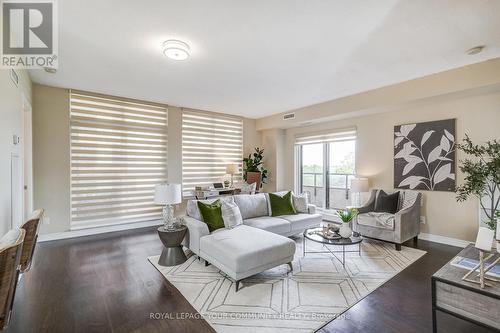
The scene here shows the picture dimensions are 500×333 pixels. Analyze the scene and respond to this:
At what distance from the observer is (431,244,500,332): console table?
1.74 meters

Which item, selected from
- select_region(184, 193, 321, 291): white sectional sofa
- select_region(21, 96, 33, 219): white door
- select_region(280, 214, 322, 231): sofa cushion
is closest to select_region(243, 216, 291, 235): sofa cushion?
select_region(184, 193, 321, 291): white sectional sofa

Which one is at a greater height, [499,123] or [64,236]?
[499,123]

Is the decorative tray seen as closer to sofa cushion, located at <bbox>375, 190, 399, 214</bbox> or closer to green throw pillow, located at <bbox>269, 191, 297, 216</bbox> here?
green throw pillow, located at <bbox>269, 191, 297, 216</bbox>

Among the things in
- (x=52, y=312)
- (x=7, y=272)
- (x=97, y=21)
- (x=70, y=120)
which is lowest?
(x=52, y=312)

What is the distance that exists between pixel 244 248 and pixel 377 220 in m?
2.63

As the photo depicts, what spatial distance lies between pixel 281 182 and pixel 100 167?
4684 millimetres

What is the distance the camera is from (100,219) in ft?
16.0

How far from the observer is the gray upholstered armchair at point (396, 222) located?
12.6 ft

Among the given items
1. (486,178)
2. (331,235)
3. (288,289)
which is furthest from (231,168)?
(486,178)

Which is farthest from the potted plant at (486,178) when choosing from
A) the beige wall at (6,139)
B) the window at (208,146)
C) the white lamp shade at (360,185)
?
the beige wall at (6,139)

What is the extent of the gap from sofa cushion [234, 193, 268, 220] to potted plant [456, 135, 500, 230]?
123 inches

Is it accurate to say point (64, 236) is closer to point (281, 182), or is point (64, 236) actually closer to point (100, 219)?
point (100, 219)

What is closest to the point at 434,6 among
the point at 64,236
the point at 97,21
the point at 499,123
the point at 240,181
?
the point at 499,123

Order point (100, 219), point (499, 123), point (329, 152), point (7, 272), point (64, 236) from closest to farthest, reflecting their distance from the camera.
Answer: point (7, 272) < point (499, 123) < point (64, 236) < point (100, 219) < point (329, 152)
